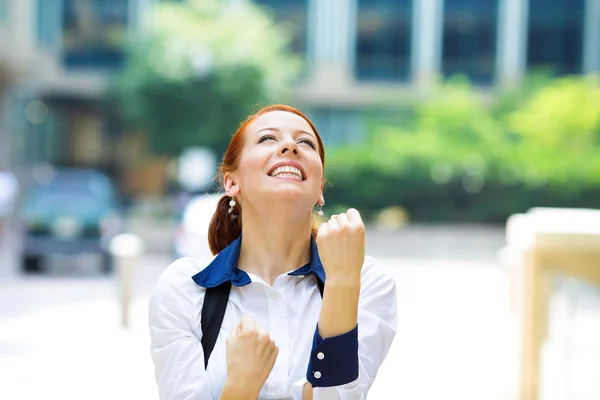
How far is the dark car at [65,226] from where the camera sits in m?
17.3

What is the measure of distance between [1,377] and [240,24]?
26.4m

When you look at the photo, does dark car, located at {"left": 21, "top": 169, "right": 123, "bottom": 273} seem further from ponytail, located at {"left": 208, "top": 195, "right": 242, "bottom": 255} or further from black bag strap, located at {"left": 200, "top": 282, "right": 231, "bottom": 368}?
black bag strap, located at {"left": 200, "top": 282, "right": 231, "bottom": 368}

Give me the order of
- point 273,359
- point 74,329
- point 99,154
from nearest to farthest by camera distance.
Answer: point 273,359 → point 74,329 → point 99,154

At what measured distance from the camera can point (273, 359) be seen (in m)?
2.28

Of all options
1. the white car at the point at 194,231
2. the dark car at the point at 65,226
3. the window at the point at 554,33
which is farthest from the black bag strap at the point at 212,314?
the window at the point at 554,33

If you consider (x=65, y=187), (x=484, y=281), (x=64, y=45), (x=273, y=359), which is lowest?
(x=484, y=281)

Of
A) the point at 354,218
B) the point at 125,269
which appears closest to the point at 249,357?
the point at 354,218

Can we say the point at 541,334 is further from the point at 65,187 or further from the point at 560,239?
the point at 65,187

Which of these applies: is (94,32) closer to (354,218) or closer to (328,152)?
(328,152)

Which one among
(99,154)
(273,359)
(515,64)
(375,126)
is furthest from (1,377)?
(99,154)

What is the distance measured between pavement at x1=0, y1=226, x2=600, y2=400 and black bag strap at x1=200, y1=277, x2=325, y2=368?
3.17m

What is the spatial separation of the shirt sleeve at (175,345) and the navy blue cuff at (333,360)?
1.04ft

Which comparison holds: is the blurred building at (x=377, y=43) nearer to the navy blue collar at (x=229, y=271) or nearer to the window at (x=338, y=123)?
the window at (x=338, y=123)

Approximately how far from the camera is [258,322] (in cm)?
247
